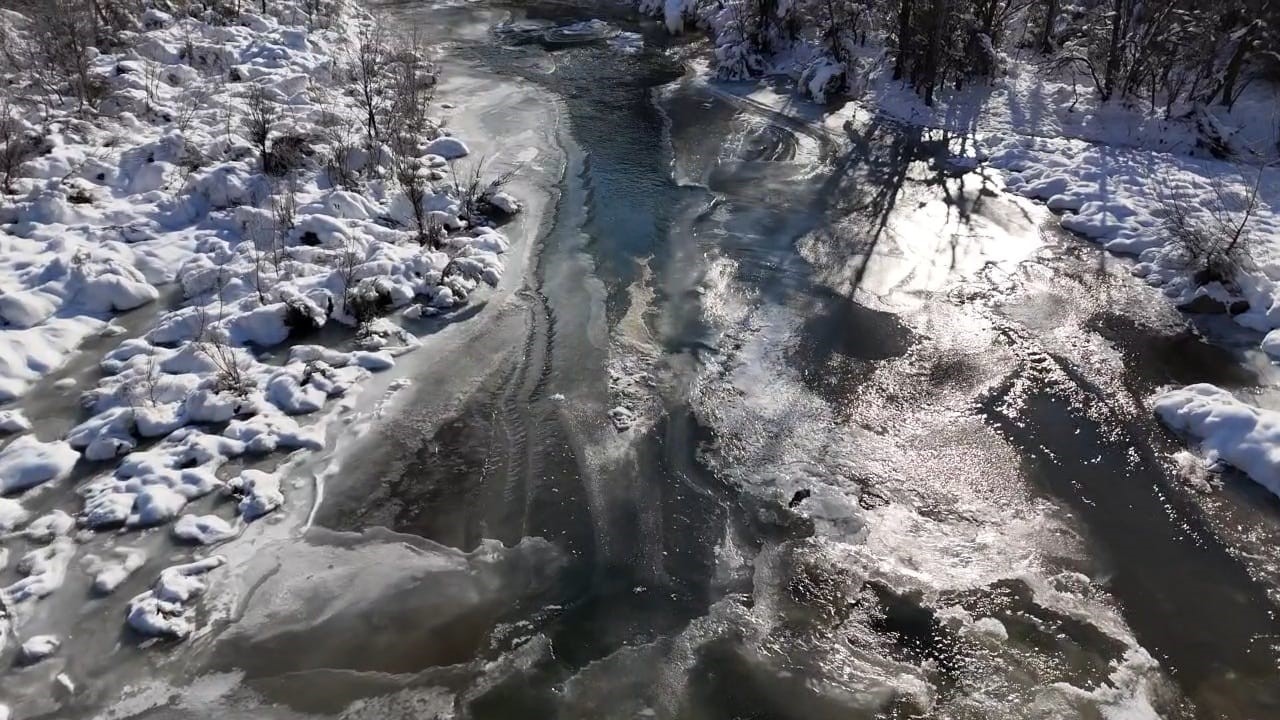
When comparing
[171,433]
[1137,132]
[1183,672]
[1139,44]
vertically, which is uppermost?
[1139,44]

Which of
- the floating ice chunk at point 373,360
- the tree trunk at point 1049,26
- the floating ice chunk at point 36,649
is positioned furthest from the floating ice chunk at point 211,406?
the tree trunk at point 1049,26

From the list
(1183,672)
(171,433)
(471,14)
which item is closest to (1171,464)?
(1183,672)

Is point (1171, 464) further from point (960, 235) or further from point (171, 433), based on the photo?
point (171, 433)

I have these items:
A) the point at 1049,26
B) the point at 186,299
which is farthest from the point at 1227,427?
the point at 1049,26

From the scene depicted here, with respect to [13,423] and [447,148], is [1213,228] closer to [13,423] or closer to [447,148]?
[447,148]

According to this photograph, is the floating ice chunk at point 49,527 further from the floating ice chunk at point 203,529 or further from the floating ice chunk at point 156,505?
the floating ice chunk at point 203,529

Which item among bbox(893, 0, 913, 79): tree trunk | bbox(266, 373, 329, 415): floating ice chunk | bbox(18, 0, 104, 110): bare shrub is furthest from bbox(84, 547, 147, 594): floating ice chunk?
bbox(893, 0, 913, 79): tree trunk
